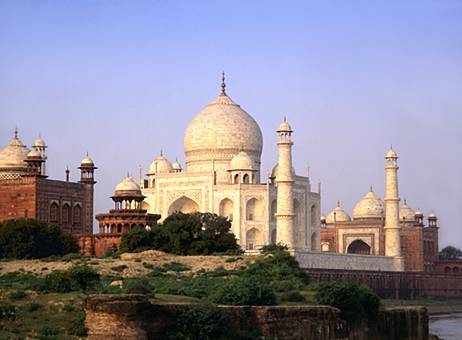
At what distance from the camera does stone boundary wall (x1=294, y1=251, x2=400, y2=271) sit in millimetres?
52406

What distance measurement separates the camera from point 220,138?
59.7 metres

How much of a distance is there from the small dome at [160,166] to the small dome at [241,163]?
5.99m

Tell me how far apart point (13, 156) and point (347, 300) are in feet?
105

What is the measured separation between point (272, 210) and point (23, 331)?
37348mm

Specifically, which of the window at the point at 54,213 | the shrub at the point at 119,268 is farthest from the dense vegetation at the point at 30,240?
the shrub at the point at 119,268

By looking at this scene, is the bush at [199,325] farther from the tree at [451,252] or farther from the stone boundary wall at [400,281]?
the tree at [451,252]

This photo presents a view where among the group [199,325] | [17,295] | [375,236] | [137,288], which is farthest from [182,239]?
[375,236]

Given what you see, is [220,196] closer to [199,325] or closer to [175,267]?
[175,267]

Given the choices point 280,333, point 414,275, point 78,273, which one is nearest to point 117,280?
point 78,273

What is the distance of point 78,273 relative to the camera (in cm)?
2514

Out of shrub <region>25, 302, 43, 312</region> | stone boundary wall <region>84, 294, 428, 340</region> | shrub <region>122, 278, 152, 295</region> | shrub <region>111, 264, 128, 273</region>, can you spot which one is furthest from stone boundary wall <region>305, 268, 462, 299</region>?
shrub <region>25, 302, 43, 312</region>

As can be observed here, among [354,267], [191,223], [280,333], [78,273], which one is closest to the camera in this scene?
[280,333]

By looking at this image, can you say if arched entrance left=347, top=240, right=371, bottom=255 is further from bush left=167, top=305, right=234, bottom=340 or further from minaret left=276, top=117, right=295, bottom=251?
bush left=167, top=305, right=234, bottom=340

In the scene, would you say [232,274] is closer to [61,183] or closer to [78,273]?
[78,273]
